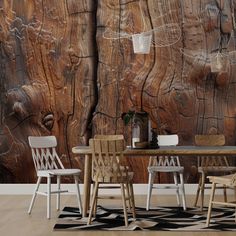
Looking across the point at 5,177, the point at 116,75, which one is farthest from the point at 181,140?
the point at 5,177

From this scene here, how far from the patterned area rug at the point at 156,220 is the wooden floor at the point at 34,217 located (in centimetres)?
15

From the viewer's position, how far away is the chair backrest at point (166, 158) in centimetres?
670

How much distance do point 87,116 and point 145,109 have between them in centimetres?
71

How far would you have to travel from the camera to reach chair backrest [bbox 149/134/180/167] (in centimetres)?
670

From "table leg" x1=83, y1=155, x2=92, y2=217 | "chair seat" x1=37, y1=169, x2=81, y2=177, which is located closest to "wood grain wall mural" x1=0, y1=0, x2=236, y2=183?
"chair seat" x1=37, y1=169, x2=81, y2=177

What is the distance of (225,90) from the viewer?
295 inches

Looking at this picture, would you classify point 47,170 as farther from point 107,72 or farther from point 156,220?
point 107,72

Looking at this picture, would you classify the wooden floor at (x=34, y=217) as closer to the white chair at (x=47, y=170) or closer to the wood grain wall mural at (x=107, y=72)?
the white chair at (x=47, y=170)

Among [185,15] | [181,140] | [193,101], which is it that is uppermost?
[185,15]

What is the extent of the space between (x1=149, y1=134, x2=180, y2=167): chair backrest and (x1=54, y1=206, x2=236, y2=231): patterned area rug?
71 centimetres

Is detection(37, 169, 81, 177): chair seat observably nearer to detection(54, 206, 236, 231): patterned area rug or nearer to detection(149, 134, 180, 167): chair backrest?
detection(54, 206, 236, 231): patterned area rug

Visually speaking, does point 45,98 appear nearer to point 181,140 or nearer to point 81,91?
point 81,91

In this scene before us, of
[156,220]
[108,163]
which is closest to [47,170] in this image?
[108,163]

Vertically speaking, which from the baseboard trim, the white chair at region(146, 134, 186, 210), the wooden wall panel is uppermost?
the wooden wall panel
